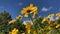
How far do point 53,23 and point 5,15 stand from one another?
86.9ft

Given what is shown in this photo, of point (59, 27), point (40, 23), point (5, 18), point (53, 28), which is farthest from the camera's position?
point (5, 18)

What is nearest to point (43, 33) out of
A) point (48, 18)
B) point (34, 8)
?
point (34, 8)

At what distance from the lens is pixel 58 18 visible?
3471mm

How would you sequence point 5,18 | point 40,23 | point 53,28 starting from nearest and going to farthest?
1. point 53,28
2. point 40,23
3. point 5,18

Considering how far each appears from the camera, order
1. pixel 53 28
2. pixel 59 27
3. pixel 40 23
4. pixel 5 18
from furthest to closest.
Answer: pixel 5 18 < pixel 40 23 < pixel 53 28 < pixel 59 27

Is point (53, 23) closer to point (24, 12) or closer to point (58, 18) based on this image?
point (58, 18)

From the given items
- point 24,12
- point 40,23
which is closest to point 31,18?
point 24,12

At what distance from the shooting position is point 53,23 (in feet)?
11.4

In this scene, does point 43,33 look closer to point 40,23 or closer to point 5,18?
point 40,23

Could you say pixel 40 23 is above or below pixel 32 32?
above

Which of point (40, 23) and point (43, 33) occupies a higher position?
point (40, 23)

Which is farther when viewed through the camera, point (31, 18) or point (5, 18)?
point (5, 18)

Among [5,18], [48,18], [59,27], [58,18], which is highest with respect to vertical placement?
[5,18]

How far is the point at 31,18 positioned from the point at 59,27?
0.37 m
